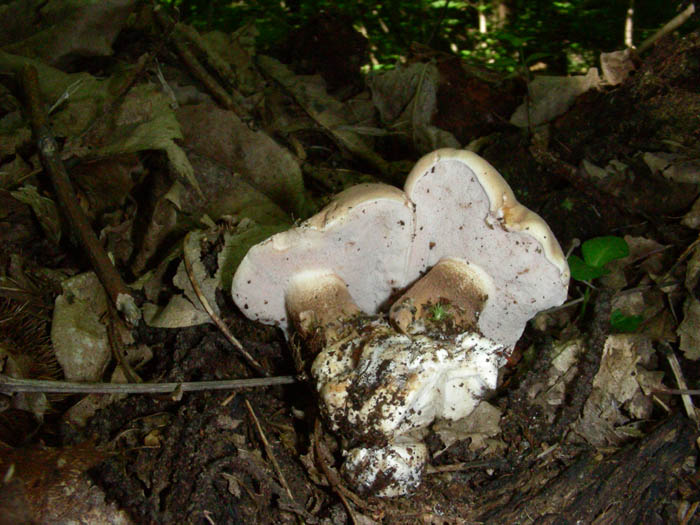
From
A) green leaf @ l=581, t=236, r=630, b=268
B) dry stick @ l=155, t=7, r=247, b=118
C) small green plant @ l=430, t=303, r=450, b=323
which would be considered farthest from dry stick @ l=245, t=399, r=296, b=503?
dry stick @ l=155, t=7, r=247, b=118

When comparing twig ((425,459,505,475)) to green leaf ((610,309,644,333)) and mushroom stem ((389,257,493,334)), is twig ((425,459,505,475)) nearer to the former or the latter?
mushroom stem ((389,257,493,334))

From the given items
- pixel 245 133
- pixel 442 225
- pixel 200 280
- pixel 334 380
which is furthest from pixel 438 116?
pixel 334 380

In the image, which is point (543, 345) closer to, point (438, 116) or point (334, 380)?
point (334, 380)

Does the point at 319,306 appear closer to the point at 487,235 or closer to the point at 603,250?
the point at 487,235

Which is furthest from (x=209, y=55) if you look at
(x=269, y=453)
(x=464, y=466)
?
(x=464, y=466)

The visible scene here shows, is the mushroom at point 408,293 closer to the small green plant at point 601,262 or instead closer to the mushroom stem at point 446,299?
the mushroom stem at point 446,299

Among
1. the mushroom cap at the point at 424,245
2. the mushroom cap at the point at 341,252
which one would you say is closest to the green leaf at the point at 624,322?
the mushroom cap at the point at 424,245
